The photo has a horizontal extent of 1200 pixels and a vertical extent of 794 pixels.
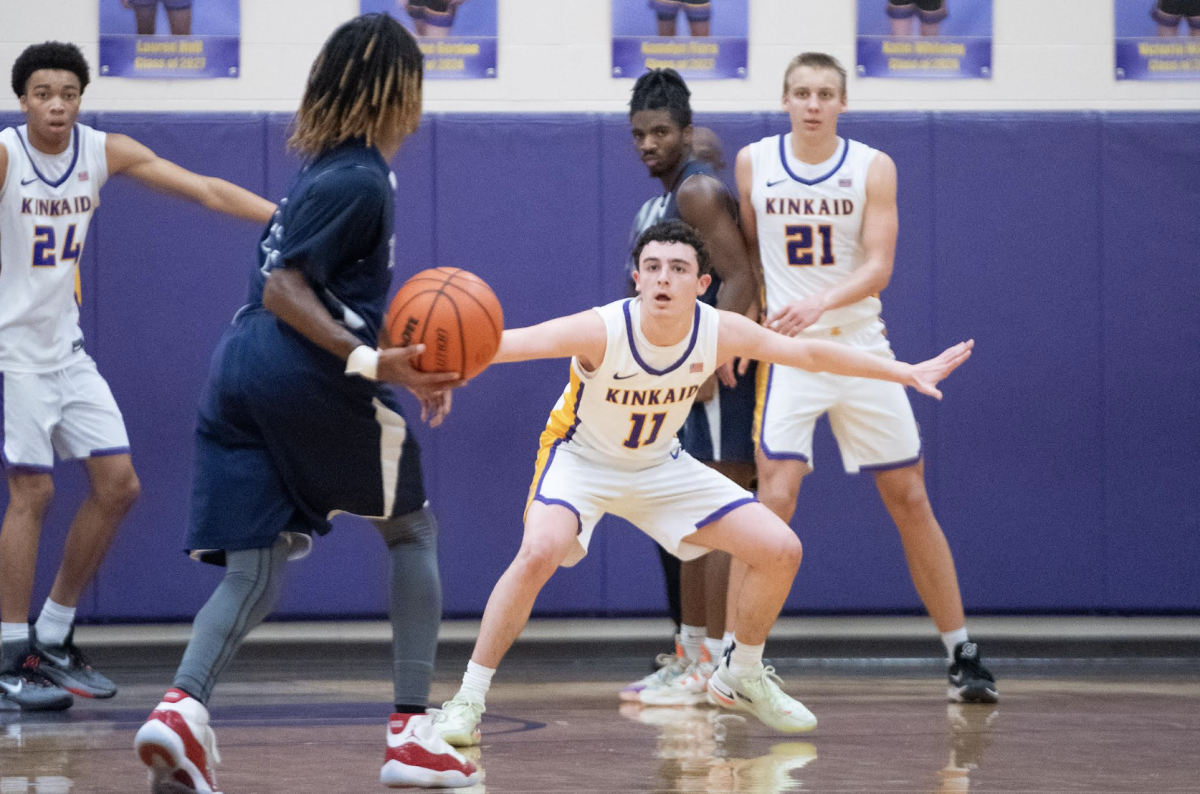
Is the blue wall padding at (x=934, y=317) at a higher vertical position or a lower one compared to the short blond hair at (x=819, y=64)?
lower

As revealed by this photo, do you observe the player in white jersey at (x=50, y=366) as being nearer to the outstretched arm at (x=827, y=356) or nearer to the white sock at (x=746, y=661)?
the outstretched arm at (x=827, y=356)

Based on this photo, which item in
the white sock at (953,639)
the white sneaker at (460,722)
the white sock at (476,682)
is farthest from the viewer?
the white sock at (953,639)

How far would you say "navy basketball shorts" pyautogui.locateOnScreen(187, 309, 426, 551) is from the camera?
295cm

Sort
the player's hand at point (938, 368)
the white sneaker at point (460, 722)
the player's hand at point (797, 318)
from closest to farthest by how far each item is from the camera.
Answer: the player's hand at point (938, 368) → the white sneaker at point (460, 722) → the player's hand at point (797, 318)

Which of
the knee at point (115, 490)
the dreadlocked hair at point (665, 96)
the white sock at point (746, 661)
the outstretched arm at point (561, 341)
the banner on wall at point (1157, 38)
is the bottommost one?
the white sock at point (746, 661)

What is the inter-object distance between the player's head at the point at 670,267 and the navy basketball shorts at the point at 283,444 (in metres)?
1.08

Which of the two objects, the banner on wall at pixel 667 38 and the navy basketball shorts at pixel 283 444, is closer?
the navy basketball shorts at pixel 283 444

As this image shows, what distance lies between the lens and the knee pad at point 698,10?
247 inches

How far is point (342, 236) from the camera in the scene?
9.56 ft

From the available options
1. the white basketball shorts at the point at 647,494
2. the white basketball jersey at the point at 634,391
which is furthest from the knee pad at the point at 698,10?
the white basketball shorts at the point at 647,494

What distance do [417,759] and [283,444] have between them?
0.71 meters

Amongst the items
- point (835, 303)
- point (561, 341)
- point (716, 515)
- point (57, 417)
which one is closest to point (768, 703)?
point (716, 515)

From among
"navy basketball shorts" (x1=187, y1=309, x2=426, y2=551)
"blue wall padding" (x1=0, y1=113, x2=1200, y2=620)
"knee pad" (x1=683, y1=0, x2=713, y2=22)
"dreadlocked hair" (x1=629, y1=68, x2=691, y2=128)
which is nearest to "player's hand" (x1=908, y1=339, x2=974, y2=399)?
"navy basketball shorts" (x1=187, y1=309, x2=426, y2=551)

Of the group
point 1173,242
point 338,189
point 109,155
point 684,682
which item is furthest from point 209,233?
point 1173,242
